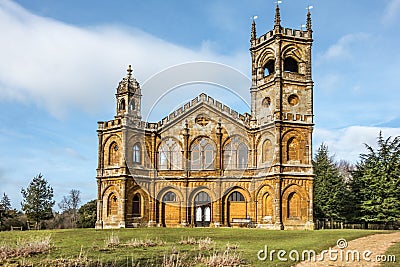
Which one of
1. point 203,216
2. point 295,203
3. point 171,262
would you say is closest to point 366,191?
point 295,203

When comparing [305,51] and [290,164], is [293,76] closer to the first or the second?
[305,51]

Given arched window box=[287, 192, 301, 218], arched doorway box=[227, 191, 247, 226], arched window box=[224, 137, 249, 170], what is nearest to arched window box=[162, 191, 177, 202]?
arched doorway box=[227, 191, 247, 226]

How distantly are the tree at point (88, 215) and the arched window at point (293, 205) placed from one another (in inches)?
912

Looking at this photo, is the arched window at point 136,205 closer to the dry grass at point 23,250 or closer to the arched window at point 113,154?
the arched window at point 113,154

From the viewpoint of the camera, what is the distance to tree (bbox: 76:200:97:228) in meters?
53.5

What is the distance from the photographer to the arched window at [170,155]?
45281 millimetres

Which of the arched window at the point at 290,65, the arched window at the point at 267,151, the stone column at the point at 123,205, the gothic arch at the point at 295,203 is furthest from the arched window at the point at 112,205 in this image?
the arched window at the point at 290,65

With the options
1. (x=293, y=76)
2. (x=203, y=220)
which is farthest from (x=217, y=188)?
(x=293, y=76)

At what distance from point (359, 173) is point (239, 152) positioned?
14.8 metres

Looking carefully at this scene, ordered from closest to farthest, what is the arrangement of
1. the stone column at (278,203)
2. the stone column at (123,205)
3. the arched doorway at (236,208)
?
the stone column at (278,203)
the stone column at (123,205)
the arched doorway at (236,208)

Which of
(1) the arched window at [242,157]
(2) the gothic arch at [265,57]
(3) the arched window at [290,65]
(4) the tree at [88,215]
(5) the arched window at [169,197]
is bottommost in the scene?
(4) the tree at [88,215]

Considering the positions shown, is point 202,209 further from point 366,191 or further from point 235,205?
point 366,191

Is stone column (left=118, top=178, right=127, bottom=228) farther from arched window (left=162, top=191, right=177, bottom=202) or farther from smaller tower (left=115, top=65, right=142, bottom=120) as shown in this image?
smaller tower (left=115, top=65, right=142, bottom=120)

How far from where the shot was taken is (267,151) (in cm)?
4278
